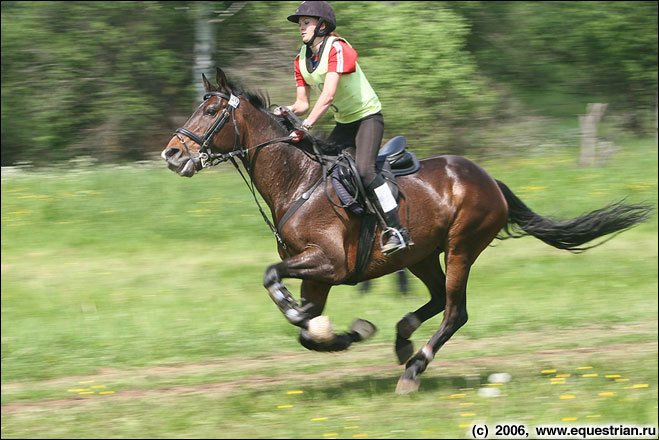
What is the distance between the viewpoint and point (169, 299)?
36.9 ft

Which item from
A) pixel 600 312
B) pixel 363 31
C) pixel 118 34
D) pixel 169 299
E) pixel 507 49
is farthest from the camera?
pixel 507 49

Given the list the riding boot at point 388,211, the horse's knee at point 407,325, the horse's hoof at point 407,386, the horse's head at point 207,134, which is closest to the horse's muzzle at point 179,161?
the horse's head at point 207,134

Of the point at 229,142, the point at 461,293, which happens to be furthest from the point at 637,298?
the point at 229,142

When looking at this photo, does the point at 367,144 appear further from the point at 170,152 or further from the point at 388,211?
the point at 170,152

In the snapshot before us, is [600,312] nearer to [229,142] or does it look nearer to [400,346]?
[400,346]

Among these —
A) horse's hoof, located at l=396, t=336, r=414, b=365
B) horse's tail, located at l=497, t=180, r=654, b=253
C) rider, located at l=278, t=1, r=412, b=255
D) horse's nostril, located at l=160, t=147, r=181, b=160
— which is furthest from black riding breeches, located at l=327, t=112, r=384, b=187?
horse's tail, located at l=497, t=180, r=654, b=253

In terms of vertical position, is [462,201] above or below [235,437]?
above

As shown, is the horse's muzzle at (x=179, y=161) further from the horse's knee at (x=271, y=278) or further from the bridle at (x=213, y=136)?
the horse's knee at (x=271, y=278)

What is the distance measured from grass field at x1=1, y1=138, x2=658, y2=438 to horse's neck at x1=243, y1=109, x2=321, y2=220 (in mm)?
1722

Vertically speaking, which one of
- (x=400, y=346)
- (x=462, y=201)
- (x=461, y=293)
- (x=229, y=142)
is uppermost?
(x=229, y=142)

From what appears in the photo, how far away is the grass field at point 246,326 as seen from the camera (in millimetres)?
6938

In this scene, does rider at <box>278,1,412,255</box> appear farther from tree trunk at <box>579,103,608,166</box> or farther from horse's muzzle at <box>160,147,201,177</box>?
tree trunk at <box>579,103,608,166</box>

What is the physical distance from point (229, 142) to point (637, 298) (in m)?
6.38

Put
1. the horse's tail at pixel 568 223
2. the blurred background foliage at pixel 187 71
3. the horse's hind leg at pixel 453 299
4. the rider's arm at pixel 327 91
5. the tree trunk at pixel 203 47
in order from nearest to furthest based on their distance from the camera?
the rider's arm at pixel 327 91
the horse's hind leg at pixel 453 299
the horse's tail at pixel 568 223
the blurred background foliage at pixel 187 71
the tree trunk at pixel 203 47
